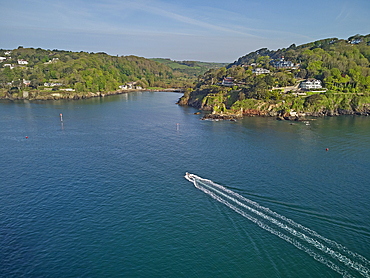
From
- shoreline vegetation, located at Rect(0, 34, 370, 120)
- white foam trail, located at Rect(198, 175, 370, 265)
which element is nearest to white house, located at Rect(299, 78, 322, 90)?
shoreline vegetation, located at Rect(0, 34, 370, 120)

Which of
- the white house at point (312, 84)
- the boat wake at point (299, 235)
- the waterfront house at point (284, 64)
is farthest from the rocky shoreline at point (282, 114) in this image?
the boat wake at point (299, 235)

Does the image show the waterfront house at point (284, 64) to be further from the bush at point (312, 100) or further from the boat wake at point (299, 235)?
the boat wake at point (299, 235)

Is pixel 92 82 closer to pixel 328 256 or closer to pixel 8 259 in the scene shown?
pixel 8 259

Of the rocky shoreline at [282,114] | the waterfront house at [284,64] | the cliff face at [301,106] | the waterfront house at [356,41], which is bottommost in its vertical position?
the rocky shoreline at [282,114]

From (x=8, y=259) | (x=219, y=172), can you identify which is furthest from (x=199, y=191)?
(x=8, y=259)

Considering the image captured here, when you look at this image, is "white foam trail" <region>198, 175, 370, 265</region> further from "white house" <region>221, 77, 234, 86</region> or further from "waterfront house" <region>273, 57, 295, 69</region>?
"waterfront house" <region>273, 57, 295, 69</region>
